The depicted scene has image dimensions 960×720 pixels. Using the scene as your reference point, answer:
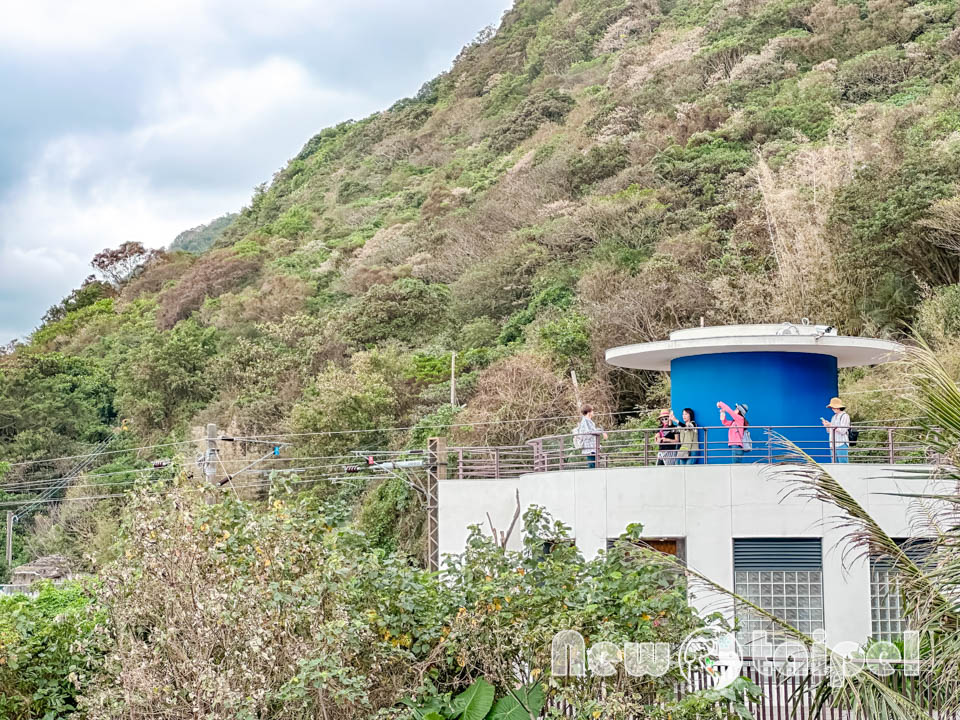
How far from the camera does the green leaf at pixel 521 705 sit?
32.4 ft

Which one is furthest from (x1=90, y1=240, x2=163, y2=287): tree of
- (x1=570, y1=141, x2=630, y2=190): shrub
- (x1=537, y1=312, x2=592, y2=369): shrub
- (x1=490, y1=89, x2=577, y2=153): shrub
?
(x1=537, y1=312, x2=592, y2=369): shrub

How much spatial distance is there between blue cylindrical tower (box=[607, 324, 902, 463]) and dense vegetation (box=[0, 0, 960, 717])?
3994mm

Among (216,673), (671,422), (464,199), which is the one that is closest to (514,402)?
(671,422)

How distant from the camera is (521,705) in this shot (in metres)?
9.92

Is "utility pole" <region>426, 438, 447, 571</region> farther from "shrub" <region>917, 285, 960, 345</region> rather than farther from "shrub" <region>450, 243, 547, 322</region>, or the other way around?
"shrub" <region>450, 243, 547, 322</region>

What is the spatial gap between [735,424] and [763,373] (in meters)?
1.16

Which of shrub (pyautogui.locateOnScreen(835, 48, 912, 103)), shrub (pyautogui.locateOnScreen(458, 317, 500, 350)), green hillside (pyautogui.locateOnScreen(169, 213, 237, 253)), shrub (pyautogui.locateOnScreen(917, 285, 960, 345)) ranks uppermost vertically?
green hillside (pyautogui.locateOnScreen(169, 213, 237, 253))

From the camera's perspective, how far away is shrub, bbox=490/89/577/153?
223 ft

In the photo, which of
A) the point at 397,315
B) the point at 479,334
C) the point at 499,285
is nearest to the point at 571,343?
the point at 479,334

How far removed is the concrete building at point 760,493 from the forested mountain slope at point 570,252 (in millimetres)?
5792

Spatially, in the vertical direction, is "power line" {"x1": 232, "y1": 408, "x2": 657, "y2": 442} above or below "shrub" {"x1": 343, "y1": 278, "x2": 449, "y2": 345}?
below

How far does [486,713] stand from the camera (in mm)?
10008

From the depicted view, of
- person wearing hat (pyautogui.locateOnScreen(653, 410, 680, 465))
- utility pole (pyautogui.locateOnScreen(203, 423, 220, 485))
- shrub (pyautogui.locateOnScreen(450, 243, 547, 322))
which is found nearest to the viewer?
person wearing hat (pyautogui.locateOnScreen(653, 410, 680, 465))

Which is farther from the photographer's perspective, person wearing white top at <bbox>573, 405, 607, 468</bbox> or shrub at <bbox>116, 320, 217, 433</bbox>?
shrub at <bbox>116, 320, 217, 433</bbox>
